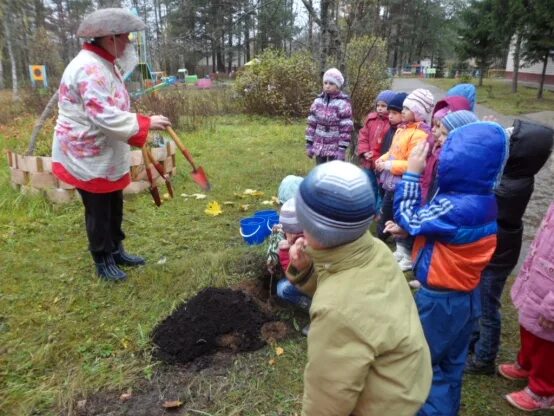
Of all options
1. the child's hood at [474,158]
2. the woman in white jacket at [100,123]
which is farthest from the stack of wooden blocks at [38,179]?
the child's hood at [474,158]

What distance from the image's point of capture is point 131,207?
217 inches

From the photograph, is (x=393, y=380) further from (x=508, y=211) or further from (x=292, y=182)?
(x=292, y=182)

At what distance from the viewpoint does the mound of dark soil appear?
112 inches

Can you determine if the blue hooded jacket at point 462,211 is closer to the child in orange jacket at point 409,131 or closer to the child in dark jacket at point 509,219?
the child in dark jacket at point 509,219

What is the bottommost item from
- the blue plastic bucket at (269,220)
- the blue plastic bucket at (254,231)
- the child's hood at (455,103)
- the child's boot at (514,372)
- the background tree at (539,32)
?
the child's boot at (514,372)

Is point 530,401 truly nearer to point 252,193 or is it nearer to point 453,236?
point 453,236

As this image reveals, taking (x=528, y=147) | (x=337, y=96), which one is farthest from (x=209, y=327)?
(x=337, y=96)

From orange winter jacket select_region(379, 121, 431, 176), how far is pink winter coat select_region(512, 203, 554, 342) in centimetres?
147

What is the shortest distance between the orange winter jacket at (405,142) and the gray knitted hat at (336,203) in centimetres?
244

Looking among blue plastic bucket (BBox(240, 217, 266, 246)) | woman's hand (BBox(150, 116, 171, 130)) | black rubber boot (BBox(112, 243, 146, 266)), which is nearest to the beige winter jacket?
woman's hand (BBox(150, 116, 171, 130))

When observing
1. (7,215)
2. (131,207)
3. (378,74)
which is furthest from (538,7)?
(7,215)

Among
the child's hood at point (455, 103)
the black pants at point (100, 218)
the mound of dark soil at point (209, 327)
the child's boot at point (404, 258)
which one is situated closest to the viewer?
the mound of dark soil at point (209, 327)

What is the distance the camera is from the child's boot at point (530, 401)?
96.9 inches

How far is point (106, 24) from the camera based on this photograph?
325cm
